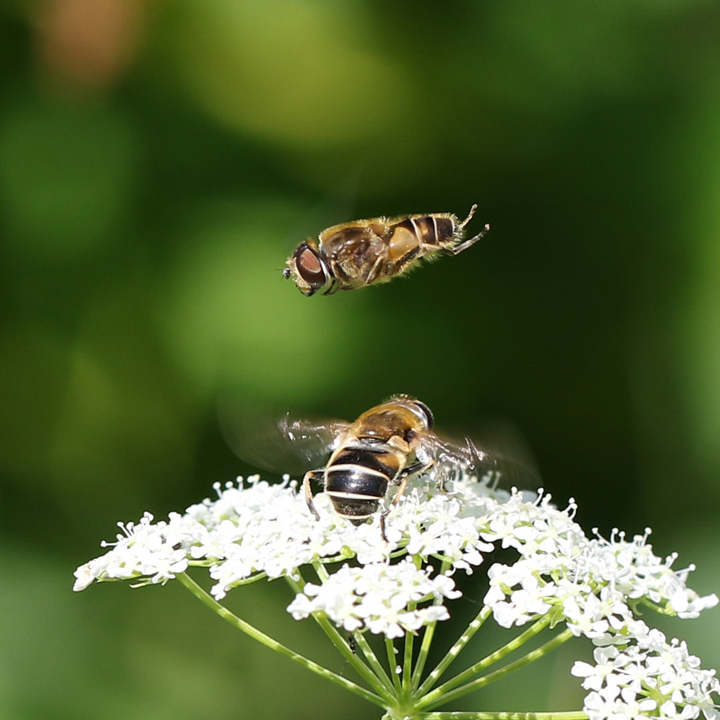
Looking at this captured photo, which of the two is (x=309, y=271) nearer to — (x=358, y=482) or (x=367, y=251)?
(x=367, y=251)

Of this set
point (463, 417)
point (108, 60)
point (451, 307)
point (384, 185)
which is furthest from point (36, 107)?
point (463, 417)

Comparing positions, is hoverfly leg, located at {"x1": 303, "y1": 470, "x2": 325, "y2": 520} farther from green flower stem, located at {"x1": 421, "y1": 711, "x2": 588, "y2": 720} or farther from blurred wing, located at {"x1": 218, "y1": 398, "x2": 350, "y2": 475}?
green flower stem, located at {"x1": 421, "y1": 711, "x2": 588, "y2": 720}

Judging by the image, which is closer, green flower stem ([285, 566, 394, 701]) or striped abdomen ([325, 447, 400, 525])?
green flower stem ([285, 566, 394, 701])

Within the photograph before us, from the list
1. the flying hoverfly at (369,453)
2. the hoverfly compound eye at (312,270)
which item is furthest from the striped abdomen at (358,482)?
the hoverfly compound eye at (312,270)

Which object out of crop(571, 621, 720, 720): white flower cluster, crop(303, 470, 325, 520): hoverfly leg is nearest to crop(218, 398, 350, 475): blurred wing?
crop(303, 470, 325, 520): hoverfly leg

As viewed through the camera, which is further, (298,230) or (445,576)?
(298,230)

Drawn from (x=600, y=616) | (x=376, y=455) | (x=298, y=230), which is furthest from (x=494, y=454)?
(x=298, y=230)
